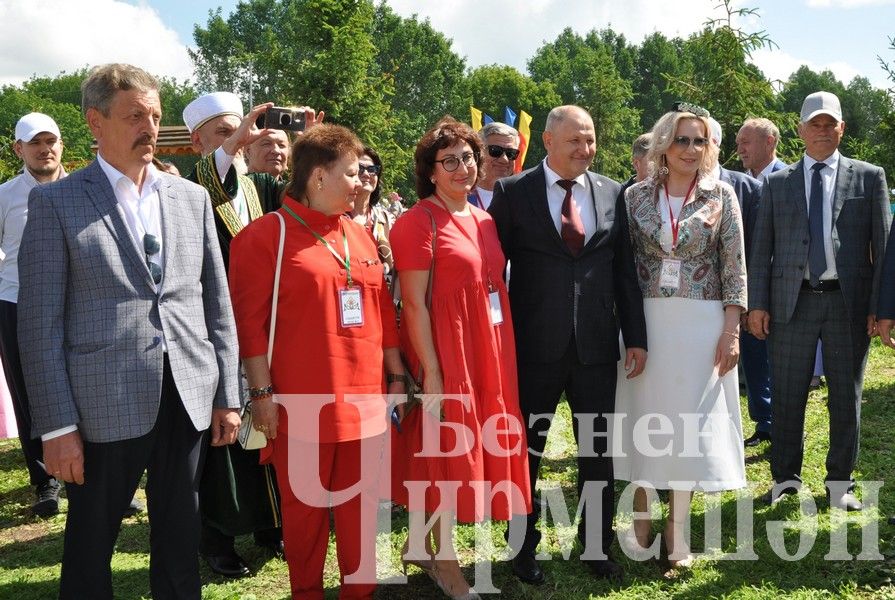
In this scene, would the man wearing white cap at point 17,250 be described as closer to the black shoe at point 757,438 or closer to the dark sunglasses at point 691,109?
the dark sunglasses at point 691,109

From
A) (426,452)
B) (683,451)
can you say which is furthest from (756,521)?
(426,452)

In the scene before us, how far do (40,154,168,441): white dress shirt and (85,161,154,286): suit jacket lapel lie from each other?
2cm

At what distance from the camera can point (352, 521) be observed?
11.7 ft

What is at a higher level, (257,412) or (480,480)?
(257,412)

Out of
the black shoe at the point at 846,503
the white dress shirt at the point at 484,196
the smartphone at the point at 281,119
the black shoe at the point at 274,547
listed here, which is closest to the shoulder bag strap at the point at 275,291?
the smartphone at the point at 281,119

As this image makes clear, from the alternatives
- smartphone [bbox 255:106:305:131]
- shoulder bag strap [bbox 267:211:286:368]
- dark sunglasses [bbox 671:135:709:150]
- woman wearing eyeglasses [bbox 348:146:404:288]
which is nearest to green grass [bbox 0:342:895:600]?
shoulder bag strap [bbox 267:211:286:368]

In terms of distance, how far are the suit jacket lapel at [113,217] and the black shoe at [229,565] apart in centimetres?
198

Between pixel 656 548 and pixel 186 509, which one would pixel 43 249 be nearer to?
pixel 186 509

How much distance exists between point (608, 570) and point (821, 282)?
2.21 metres

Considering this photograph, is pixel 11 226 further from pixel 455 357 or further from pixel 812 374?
pixel 812 374

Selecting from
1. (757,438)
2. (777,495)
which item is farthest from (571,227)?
(757,438)

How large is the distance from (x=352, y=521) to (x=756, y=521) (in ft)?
8.32

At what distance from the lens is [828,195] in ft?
16.0

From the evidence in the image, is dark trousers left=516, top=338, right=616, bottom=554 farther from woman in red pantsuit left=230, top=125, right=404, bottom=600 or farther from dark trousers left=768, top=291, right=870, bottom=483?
dark trousers left=768, top=291, right=870, bottom=483
